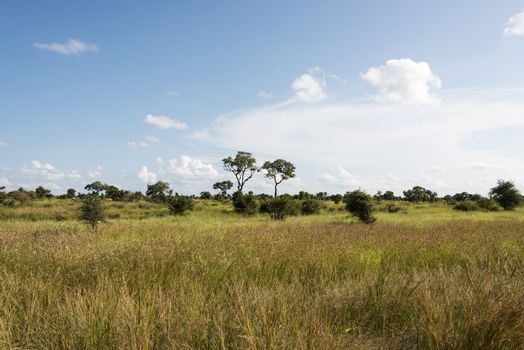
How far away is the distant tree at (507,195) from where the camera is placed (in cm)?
5006

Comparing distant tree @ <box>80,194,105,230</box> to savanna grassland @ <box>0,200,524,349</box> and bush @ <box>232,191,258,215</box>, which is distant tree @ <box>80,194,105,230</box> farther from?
bush @ <box>232,191,258,215</box>

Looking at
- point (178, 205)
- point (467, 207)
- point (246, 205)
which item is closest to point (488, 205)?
point (467, 207)

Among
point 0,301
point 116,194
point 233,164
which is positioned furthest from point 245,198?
point 233,164

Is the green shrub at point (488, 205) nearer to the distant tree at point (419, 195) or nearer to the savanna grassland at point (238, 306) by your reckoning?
the distant tree at point (419, 195)

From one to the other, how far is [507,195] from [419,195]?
2717cm

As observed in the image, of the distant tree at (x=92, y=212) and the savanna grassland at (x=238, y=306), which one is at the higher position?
the distant tree at (x=92, y=212)

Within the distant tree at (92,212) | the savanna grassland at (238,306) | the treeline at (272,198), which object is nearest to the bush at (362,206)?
the treeline at (272,198)

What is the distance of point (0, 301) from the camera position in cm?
381

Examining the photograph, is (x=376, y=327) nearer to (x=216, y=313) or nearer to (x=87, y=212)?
(x=216, y=313)

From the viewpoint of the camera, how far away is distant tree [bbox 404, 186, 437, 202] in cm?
7703

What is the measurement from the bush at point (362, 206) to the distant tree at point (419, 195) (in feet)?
179

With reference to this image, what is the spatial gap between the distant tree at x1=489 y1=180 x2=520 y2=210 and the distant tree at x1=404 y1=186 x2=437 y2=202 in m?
23.8

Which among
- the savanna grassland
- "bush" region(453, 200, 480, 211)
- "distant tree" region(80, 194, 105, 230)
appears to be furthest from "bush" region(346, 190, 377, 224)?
"bush" region(453, 200, 480, 211)

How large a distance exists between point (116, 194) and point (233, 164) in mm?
29570
